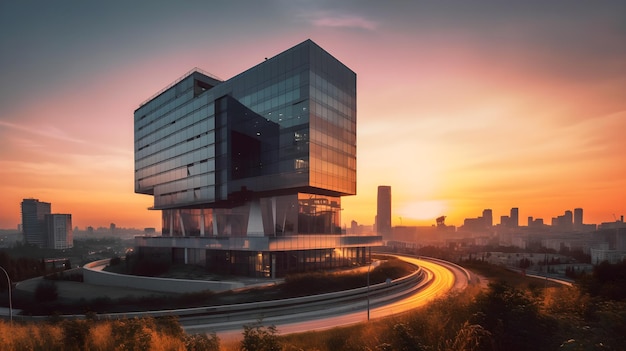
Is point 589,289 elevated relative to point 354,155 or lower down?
lower down

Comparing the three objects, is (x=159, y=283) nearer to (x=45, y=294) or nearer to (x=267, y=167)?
(x=45, y=294)

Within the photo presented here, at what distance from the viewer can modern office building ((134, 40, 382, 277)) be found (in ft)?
178

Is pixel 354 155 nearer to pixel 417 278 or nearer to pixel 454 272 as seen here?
pixel 417 278

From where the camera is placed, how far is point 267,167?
57.5 m

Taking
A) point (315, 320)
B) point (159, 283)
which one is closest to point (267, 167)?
point (159, 283)

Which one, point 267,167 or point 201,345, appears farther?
point 267,167

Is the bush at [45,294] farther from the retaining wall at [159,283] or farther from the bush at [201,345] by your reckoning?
the bush at [201,345]

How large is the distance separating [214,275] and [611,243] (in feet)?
683

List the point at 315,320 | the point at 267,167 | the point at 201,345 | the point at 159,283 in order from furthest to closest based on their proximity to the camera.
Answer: the point at 267,167 < the point at 159,283 < the point at 315,320 < the point at 201,345

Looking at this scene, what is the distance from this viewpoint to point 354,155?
220 feet

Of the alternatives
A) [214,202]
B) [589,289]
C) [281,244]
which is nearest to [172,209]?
[214,202]

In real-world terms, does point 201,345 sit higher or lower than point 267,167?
lower

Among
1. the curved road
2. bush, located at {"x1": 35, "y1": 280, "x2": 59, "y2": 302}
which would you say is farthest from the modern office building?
bush, located at {"x1": 35, "y1": 280, "x2": 59, "y2": 302}

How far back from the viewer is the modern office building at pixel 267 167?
54.3m
